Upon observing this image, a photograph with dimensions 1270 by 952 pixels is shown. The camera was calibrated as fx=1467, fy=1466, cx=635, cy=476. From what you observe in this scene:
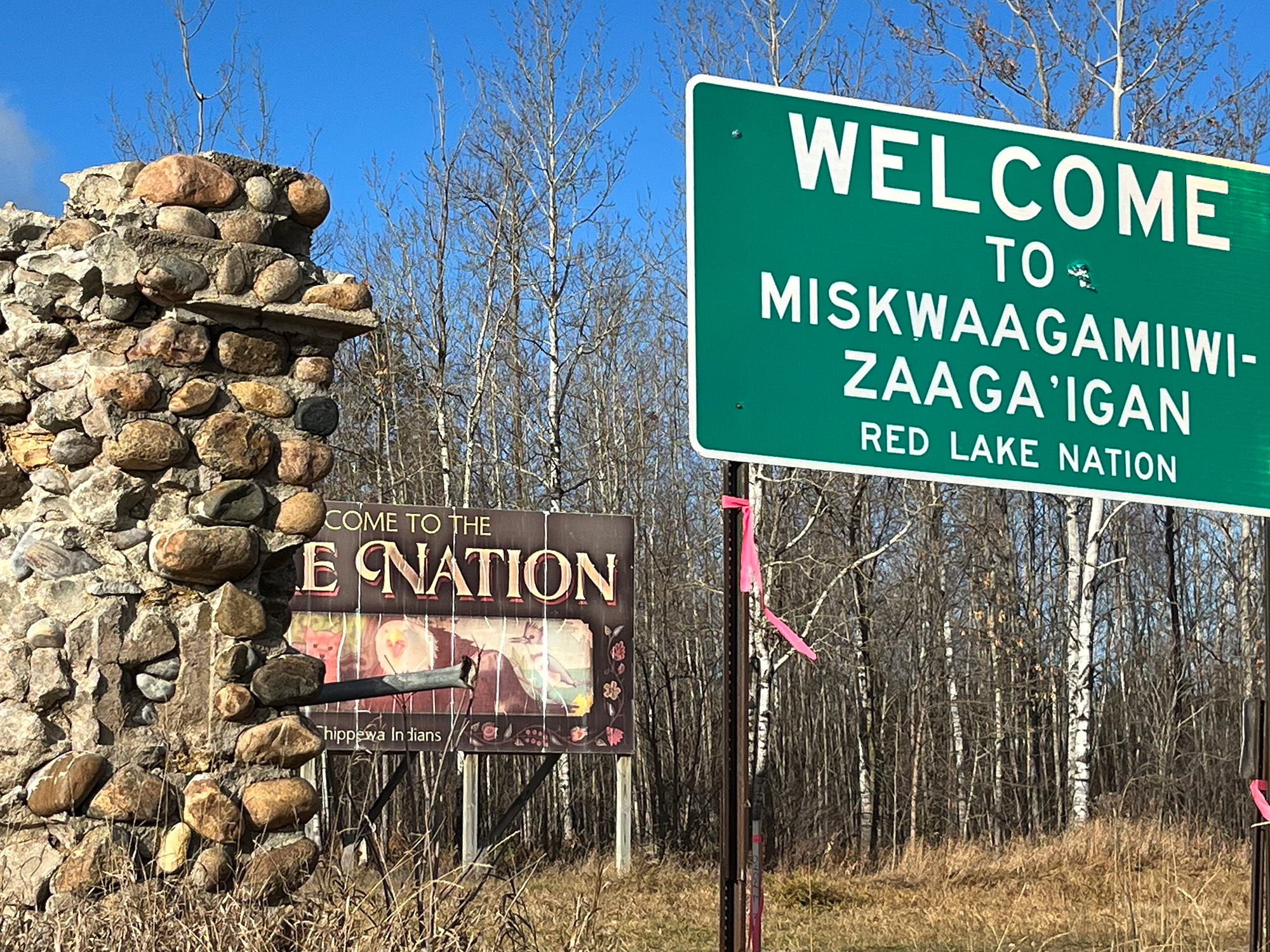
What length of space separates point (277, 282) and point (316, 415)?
50cm

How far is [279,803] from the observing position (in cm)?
501

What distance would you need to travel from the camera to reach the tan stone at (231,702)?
4.98 meters

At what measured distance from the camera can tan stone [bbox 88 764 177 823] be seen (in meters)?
4.74

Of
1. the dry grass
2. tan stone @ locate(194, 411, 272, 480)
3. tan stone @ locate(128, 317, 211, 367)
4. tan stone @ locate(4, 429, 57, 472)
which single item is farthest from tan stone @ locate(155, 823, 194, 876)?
tan stone @ locate(128, 317, 211, 367)

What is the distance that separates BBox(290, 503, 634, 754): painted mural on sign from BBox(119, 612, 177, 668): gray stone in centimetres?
857

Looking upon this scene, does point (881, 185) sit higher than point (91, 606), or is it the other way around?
point (881, 185)

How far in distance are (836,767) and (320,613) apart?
41.7 feet

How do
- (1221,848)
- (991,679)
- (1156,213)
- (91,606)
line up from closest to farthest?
(1156,213) → (91,606) → (1221,848) → (991,679)

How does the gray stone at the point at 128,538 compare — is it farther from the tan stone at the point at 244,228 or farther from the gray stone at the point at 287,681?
the tan stone at the point at 244,228

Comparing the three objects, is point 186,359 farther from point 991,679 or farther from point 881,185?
point 991,679

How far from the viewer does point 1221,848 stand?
1605cm

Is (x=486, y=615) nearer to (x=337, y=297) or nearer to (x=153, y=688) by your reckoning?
(x=337, y=297)

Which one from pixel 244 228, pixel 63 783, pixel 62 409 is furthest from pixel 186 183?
pixel 63 783

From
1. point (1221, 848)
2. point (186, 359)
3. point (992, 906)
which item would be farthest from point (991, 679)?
point (186, 359)
